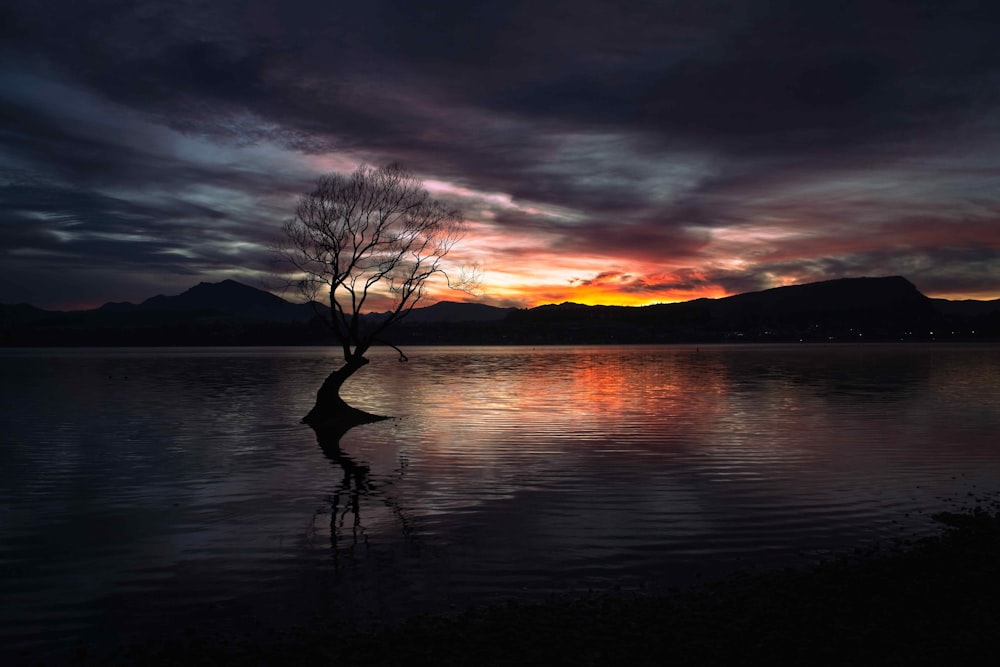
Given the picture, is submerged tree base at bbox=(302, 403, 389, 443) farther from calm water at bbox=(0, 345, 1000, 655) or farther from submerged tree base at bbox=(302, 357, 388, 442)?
calm water at bbox=(0, 345, 1000, 655)

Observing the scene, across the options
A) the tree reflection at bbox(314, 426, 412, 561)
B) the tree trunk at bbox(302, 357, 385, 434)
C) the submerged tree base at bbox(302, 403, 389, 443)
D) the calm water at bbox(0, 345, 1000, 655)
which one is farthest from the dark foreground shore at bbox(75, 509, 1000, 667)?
the tree trunk at bbox(302, 357, 385, 434)

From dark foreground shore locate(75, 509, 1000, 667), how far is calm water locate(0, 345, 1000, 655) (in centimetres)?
115

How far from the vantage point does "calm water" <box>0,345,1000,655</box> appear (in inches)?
555

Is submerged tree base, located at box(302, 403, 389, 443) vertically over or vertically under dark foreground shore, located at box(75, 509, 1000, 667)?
under

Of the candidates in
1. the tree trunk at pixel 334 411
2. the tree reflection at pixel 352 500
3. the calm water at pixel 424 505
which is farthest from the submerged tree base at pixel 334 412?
the tree reflection at pixel 352 500

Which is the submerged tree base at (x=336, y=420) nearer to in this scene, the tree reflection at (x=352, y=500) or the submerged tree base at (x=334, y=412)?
the submerged tree base at (x=334, y=412)

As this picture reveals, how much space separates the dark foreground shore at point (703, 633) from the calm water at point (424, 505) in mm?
1152

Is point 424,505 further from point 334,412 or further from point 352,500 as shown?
point 334,412

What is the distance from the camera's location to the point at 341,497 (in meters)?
24.1

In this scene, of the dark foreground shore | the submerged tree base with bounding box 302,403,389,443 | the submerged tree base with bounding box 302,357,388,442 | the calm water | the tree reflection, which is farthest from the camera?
the submerged tree base with bounding box 302,357,388,442

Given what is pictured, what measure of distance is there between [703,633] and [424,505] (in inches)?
494

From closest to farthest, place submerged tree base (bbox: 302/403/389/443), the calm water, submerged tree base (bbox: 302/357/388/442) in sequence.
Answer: the calm water, submerged tree base (bbox: 302/403/389/443), submerged tree base (bbox: 302/357/388/442)

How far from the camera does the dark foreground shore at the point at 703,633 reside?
412 inches

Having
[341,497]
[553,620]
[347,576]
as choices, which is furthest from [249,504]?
[553,620]
